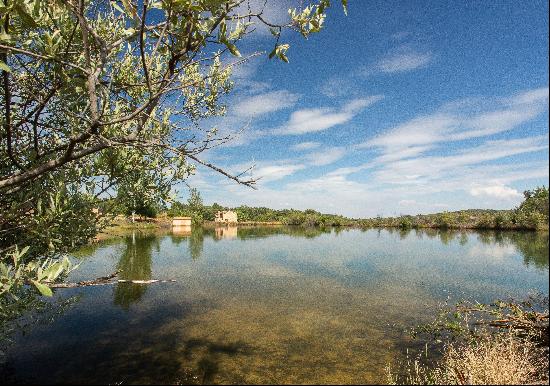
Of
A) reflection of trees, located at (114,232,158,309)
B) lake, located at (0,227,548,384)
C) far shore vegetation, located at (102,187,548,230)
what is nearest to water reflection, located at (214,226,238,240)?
far shore vegetation, located at (102,187,548,230)

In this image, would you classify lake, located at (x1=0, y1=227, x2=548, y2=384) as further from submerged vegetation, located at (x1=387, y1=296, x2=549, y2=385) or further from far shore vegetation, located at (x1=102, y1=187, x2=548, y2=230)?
far shore vegetation, located at (x1=102, y1=187, x2=548, y2=230)

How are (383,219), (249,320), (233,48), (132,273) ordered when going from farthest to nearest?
(383,219), (132,273), (249,320), (233,48)

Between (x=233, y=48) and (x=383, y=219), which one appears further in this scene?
(x=383, y=219)

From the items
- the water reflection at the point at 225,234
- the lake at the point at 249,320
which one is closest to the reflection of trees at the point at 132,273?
the lake at the point at 249,320

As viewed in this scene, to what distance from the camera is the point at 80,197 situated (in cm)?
627

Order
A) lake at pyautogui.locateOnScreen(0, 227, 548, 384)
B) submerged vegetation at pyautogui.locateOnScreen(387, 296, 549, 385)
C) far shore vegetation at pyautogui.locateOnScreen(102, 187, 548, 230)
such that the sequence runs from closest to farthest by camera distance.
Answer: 1. submerged vegetation at pyautogui.locateOnScreen(387, 296, 549, 385)
2. lake at pyautogui.locateOnScreen(0, 227, 548, 384)
3. far shore vegetation at pyautogui.locateOnScreen(102, 187, 548, 230)

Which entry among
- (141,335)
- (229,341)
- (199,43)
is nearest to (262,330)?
(229,341)

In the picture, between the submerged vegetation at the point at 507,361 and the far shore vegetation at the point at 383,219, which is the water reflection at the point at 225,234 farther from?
the submerged vegetation at the point at 507,361

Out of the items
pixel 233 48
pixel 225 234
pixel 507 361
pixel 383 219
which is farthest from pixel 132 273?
pixel 383 219

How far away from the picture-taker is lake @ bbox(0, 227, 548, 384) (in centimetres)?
1024

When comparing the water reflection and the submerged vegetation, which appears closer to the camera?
the submerged vegetation

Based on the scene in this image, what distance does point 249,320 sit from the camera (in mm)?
15234

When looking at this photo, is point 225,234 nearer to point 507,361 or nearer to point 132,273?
point 132,273

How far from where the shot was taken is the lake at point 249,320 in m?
10.2
